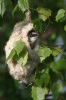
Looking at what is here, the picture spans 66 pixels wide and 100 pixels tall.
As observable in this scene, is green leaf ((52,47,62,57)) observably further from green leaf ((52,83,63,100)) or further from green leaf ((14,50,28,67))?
green leaf ((52,83,63,100))

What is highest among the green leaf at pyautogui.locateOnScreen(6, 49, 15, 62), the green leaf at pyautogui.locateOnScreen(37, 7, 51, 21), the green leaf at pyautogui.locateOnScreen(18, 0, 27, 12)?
the green leaf at pyautogui.locateOnScreen(18, 0, 27, 12)

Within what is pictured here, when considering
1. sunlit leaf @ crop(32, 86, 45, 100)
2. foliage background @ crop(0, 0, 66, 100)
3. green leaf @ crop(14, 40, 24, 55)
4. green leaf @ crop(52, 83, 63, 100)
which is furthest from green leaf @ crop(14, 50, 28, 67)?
foliage background @ crop(0, 0, 66, 100)

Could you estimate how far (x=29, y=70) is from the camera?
2.07 meters

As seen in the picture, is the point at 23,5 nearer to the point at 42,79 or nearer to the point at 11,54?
the point at 11,54

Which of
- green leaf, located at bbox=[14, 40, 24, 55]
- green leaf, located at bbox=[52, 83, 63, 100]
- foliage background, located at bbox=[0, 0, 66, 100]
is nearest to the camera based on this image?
green leaf, located at bbox=[14, 40, 24, 55]

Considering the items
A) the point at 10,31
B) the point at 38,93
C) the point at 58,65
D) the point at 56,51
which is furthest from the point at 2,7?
the point at 10,31

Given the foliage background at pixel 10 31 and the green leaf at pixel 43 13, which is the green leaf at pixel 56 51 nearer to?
the green leaf at pixel 43 13

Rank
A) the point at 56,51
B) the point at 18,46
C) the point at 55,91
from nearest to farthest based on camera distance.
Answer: the point at 18,46 < the point at 56,51 < the point at 55,91

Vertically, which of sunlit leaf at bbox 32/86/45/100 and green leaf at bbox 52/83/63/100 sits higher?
sunlit leaf at bbox 32/86/45/100

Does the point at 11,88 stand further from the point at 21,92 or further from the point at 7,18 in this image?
the point at 7,18

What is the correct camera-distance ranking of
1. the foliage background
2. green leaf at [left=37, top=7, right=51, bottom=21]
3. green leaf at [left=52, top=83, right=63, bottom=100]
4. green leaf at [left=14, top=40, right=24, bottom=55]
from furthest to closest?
1. the foliage background
2. green leaf at [left=52, top=83, right=63, bottom=100]
3. green leaf at [left=37, top=7, right=51, bottom=21]
4. green leaf at [left=14, top=40, right=24, bottom=55]

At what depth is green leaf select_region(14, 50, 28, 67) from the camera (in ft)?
6.35

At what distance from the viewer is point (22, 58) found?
1.94 meters

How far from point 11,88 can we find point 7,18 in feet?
2.32
